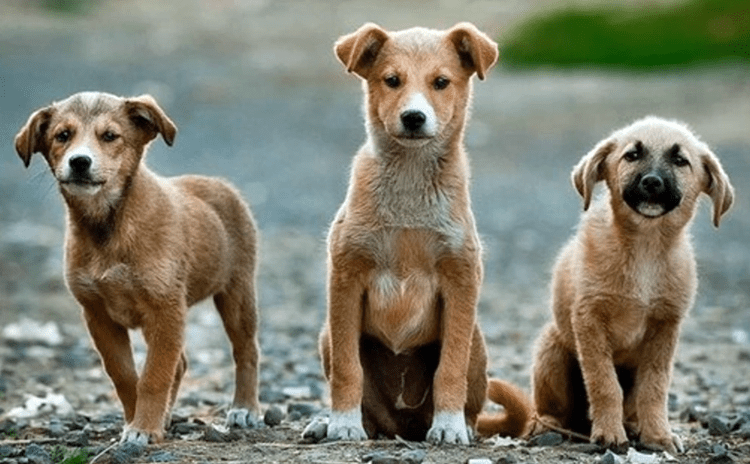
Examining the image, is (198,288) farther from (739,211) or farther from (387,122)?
(739,211)

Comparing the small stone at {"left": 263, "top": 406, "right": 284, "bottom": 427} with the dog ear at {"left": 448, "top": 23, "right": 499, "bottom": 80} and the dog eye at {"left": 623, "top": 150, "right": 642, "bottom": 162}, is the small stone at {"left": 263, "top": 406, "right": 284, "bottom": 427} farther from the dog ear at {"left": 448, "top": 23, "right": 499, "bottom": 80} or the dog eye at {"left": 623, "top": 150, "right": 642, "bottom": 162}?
the dog eye at {"left": 623, "top": 150, "right": 642, "bottom": 162}

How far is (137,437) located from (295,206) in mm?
13289

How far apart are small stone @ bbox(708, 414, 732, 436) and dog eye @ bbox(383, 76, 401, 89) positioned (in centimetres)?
256

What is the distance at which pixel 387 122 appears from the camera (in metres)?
7.85

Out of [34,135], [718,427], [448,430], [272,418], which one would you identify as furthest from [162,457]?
[718,427]

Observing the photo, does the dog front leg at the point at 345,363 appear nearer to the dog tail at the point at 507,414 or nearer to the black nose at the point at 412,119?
the black nose at the point at 412,119

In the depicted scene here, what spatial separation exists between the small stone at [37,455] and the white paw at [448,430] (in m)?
1.80

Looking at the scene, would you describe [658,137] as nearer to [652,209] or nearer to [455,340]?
[652,209]

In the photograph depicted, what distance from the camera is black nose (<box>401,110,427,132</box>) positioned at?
25.2ft

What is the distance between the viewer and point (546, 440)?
825 cm

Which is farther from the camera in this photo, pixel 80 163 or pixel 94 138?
pixel 94 138

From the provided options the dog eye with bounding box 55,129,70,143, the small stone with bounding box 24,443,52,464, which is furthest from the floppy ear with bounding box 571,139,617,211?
the small stone with bounding box 24,443,52,464

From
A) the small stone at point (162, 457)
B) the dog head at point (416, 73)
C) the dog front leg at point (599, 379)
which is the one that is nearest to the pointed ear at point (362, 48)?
the dog head at point (416, 73)

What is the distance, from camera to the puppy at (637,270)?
800 centimetres
